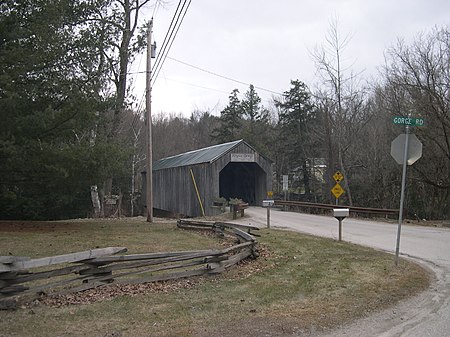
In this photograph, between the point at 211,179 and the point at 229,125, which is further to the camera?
the point at 229,125

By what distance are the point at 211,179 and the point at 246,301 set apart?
24196mm

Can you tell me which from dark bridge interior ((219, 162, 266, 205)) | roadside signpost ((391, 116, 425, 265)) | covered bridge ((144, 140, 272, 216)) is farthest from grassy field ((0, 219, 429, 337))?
dark bridge interior ((219, 162, 266, 205))

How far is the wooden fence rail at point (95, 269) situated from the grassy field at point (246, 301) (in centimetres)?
19

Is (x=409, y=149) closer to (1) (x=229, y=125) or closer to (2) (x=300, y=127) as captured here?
(2) (x=300, y=127)

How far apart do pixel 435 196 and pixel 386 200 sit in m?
4.35

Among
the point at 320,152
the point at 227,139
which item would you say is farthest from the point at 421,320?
the point at 227,139

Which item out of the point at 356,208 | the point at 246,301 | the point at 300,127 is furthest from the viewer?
the point at 300,127

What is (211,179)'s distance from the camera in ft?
102

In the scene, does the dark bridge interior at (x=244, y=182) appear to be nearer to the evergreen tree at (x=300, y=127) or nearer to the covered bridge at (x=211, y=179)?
the covered bridge at (x=211, y=179)

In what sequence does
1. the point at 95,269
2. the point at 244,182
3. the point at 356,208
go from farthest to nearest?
the point at 244,182 < the point at 356,208 < the point at 95,269

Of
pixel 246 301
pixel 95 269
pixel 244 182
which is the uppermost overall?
pixel 244 182

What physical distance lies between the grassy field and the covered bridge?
64.7 feet

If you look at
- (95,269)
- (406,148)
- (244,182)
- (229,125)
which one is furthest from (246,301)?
(229,125)

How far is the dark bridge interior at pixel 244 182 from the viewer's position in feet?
126
